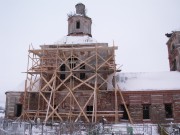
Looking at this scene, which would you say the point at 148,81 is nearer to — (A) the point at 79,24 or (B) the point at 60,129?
(A) the point at 79,24

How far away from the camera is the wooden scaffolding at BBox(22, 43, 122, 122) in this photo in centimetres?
2531

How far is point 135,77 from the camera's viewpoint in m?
28.4

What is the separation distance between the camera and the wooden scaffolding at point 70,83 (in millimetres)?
25312

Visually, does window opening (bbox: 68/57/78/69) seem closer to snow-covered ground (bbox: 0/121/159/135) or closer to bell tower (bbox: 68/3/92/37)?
bell tower (bbox: 68/3/92/37)

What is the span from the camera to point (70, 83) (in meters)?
26.2

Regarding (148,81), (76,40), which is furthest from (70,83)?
(148,81)

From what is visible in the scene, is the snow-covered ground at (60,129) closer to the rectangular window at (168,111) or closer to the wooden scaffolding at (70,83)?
the wooden scaffolding at (70,83)

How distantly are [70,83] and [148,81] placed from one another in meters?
8.71

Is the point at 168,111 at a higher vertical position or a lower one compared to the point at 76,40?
lower

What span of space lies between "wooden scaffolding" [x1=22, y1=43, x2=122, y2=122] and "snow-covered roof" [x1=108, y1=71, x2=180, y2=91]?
1408 millimetres

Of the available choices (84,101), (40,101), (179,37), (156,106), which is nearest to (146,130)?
(156,106)

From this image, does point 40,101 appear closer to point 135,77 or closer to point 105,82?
point 105,82

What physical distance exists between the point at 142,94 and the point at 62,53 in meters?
9.85

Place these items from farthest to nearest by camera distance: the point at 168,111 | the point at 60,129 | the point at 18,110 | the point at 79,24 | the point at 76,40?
the point at 79,24
the point at 76,40
the point at 18,110
the point at 168,111
the point at 60,129
